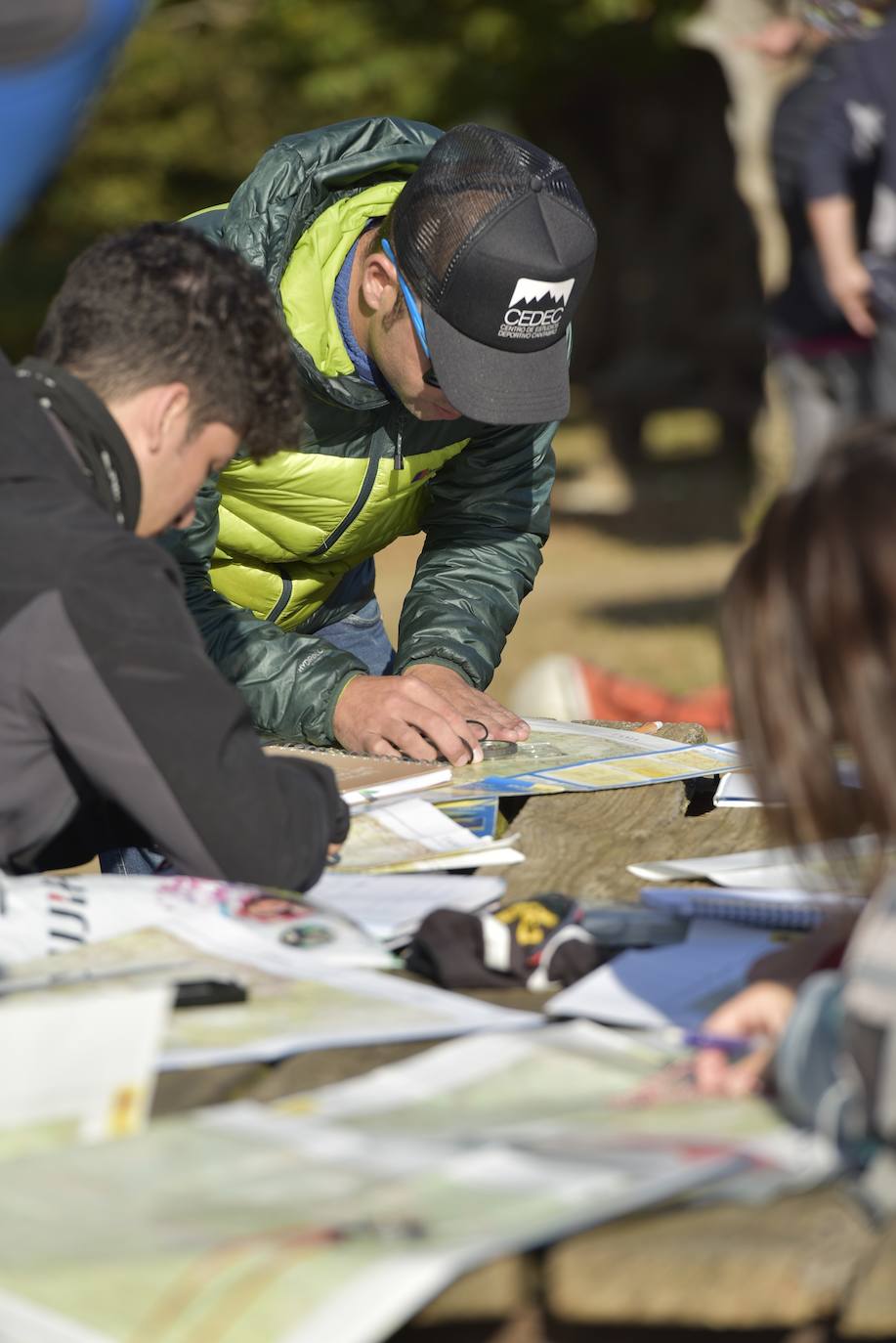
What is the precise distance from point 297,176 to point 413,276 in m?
0.28

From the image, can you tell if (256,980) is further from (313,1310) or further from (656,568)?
(656,568)

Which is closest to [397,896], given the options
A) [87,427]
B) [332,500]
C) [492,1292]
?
[87,427]

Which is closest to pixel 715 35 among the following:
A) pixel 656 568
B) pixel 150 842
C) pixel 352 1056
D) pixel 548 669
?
pixel 656 568

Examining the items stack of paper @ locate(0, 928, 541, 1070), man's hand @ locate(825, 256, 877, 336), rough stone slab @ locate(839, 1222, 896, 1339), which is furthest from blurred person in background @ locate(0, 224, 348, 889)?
man's hand @ locate(825, 256, 877, 336)

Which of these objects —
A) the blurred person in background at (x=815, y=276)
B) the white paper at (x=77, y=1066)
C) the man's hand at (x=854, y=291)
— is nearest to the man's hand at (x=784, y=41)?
the blurred person in background at (x=815, y=276)

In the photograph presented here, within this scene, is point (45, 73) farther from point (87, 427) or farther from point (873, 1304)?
point (873, 1304)

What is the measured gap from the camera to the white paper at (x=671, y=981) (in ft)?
5.49

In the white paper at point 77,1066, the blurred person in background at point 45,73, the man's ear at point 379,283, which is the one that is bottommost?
the white paper at point 77,1066

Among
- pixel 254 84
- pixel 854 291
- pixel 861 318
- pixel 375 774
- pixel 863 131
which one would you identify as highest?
pixel 375 774

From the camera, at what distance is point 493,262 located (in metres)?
2.66

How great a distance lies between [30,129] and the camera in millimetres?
2775

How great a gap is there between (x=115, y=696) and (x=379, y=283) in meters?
1.20

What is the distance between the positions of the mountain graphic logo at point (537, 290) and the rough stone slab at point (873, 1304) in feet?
5.85

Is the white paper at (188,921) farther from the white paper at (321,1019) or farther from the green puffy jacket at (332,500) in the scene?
the green puffy jacket at (332,500)
